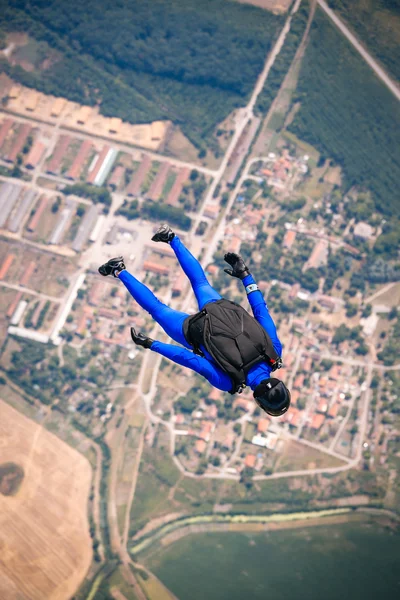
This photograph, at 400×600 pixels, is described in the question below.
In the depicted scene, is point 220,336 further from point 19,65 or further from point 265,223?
point 19,65

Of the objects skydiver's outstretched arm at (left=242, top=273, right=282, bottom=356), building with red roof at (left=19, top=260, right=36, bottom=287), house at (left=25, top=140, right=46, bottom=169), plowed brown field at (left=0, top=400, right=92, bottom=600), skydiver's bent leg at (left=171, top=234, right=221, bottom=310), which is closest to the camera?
skydiver's outstretched arm at (left=242, top=273, right=282, bottom=356)

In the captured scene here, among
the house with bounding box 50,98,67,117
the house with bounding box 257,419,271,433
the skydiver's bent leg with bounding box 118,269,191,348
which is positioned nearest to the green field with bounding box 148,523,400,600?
the house with bounding box 257,419,271,433

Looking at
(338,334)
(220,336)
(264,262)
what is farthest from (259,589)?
(220,336)

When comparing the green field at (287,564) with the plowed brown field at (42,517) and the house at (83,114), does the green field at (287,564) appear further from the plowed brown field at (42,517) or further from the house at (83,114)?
the house at (83,114)

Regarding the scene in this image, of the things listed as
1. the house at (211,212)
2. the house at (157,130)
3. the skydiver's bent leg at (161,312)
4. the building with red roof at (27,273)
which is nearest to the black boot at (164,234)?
the skydiver's bent leg at (161,312)

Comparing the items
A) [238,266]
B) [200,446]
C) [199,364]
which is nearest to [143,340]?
[199,364]

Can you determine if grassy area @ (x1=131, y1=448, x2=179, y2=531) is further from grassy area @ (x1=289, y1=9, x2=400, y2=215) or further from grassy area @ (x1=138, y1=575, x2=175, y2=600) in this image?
grassy area @ (x1=289, y1=9, x2=400, y2=215)

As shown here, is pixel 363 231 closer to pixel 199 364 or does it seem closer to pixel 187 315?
pixel 187 315
